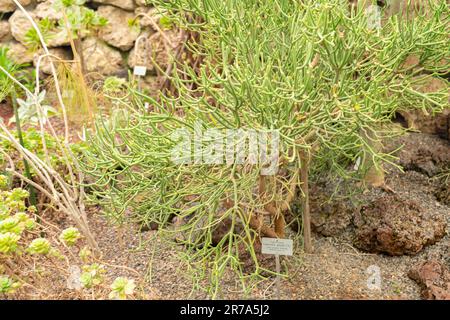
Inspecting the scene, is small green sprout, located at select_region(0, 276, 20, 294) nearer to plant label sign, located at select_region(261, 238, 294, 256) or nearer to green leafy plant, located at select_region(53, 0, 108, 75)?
plant label sign, located at select_region(261, 238, 294, 256)

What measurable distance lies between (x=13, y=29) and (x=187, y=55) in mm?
1420

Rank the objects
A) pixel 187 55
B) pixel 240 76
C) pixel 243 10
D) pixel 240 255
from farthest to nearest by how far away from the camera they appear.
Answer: pixel 187 55 < pixel 240 255 < pixel 243 10 < pixel 240 76

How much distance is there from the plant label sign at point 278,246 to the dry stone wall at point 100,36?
191 centimetres

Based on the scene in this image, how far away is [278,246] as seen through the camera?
45.0 inches

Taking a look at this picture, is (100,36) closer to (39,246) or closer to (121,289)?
(39,246)

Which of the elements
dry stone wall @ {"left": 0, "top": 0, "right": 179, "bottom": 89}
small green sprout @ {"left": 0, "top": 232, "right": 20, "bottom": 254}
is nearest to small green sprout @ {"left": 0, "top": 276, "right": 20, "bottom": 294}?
small green sprout @ {"left": 0, "top": 232, "right": 20, "bottom": 254}

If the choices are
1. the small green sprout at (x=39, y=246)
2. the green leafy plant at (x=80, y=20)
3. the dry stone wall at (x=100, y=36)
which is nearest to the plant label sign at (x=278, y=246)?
the small green sprout at (x=39, y=246)

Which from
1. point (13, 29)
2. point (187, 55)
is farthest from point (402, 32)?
point (13, 29)

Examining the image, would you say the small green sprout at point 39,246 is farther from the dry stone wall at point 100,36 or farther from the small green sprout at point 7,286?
the dry stone wall at point 100,36

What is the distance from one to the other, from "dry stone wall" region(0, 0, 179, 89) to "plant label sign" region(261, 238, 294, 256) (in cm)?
191
